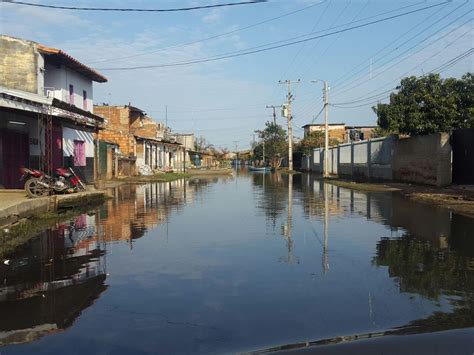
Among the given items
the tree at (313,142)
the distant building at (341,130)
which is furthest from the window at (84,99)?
the distant building at (341,130)

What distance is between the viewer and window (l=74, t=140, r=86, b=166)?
95.8 ft

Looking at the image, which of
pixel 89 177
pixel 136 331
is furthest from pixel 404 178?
pixel 136 331

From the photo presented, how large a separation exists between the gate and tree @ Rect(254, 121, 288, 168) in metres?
64.7

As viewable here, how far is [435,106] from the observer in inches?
1097

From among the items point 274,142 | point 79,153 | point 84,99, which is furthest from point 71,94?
point 274,142

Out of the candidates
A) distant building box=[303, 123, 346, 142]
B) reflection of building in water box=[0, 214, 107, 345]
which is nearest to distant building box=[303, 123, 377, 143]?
distant building box=[303, 123, 346, 142]

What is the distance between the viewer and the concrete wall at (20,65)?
80.0 feet

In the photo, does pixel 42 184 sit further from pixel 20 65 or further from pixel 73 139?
pixel 73 139

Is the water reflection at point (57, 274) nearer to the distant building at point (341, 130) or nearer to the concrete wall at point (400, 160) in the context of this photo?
the concrete wall at point (400, 160)

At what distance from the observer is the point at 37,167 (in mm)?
23391

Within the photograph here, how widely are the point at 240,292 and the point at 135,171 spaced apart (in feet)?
134

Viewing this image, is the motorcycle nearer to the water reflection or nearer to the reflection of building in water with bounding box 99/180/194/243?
the reflection of building in water with bounding box 99/180/194/243

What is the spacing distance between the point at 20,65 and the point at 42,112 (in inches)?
260

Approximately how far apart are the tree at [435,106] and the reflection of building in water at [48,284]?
22.3 meters
